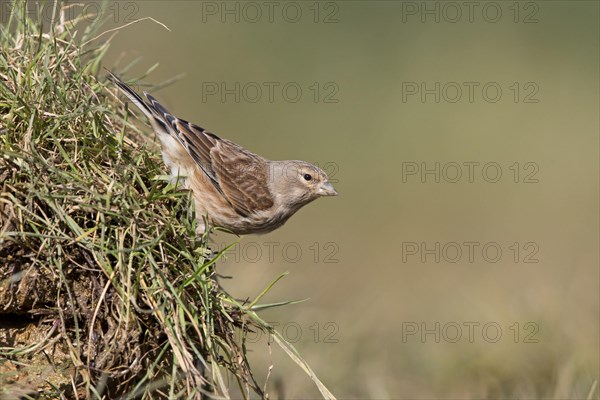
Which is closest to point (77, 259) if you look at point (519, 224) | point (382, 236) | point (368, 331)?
point (368, 331)

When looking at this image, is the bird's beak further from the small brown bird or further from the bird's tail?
the bird's tail

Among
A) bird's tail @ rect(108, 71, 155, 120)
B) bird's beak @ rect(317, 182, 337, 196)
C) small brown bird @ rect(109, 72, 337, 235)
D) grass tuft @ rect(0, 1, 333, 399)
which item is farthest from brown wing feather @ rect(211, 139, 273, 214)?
grass tuft @ rect(0, 1, 333, 399)

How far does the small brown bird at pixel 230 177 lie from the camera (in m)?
5.01

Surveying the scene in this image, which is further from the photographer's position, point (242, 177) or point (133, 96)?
point (242, 177)

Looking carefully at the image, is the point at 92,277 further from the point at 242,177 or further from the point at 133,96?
the point at 242,177

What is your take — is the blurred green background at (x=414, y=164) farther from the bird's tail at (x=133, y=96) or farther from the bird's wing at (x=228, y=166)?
the bird's tail at (x=133, y=96)

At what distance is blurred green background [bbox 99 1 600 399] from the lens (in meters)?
6.10

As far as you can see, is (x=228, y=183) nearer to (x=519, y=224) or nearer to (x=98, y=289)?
(x=98, y=289)

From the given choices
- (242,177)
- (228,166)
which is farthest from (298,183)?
(228,166)

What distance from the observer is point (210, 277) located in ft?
12.8

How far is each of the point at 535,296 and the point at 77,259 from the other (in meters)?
3.90

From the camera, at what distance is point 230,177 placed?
5.55 metres

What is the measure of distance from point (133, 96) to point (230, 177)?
3.19ft

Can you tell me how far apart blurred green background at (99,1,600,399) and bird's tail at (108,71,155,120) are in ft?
4.96
